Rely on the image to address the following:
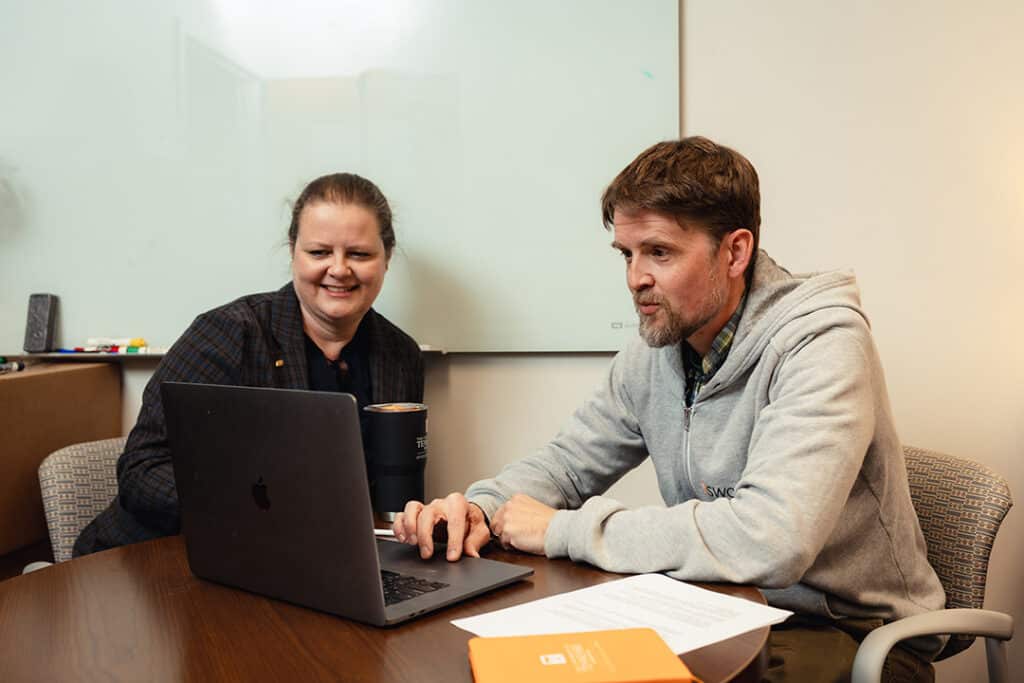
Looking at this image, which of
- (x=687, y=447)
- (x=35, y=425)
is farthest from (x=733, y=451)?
(x=35, y=425)

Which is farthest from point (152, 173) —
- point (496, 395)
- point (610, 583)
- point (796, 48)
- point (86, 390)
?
point (610, 583)

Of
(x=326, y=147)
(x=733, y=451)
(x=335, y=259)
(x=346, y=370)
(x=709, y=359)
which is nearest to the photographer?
(x=733, y=451)

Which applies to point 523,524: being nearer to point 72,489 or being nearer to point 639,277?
point 639,277

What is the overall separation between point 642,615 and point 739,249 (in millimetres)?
718

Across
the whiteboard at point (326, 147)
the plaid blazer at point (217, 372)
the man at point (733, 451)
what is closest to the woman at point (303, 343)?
the plaid blazer at point (217, 372)

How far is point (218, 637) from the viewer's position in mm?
944

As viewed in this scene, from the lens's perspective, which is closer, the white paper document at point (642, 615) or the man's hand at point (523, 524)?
the white paper document at point (642, 615)

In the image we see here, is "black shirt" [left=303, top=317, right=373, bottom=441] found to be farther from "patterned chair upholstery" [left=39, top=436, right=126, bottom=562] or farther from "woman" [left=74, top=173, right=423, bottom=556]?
"patterned chair upholstery" [left=39, top=436, right=126, bottom=562]

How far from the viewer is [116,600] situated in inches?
42.9

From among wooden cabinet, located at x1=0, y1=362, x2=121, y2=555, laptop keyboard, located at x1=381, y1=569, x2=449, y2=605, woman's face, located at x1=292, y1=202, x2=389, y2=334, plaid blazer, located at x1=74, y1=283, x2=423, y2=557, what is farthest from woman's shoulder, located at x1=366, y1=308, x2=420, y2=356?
laptop keyboard, located at x1=381, y1=569, x2=449, y2=605

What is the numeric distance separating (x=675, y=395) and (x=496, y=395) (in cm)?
86

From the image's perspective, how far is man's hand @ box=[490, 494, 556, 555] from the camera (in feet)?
4.18

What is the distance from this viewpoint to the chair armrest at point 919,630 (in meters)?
1.11

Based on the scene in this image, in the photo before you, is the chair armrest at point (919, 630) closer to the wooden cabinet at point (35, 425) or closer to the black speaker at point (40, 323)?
the wooden cabinet at point (35, 425)
